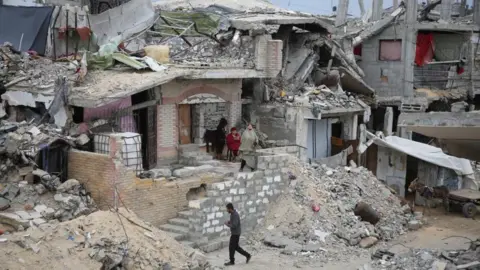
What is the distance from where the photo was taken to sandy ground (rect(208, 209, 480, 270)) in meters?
14.5

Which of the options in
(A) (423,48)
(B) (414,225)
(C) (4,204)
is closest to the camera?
(C) (4,204)

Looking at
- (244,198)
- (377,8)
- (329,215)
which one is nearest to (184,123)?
(244,198)

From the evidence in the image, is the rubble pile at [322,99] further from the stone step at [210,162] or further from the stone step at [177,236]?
the stone step at [177,236]

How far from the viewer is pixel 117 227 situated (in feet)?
43.2

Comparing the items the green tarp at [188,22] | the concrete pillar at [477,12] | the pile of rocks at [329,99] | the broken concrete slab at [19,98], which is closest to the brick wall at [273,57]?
the pile of rocks at [329,99]

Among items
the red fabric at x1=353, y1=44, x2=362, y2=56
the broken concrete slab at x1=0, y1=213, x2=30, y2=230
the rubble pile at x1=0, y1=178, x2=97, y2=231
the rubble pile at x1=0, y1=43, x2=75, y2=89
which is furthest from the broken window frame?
the broken concrete slab at x1=0, y1=213, x2=30, y2=230

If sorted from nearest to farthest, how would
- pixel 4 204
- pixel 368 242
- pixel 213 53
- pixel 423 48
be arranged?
1. pixel 4 204
2. pixel 368 242
3. pixel 213 53
4. pixel 423 48

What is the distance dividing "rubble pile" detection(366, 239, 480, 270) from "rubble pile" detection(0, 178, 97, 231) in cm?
597

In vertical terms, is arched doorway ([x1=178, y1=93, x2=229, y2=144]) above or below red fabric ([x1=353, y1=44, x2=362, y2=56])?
below

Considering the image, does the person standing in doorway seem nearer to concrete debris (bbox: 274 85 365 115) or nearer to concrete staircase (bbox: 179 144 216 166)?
concrete staircase (bbox: 179 144 216 166)

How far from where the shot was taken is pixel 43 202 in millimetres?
14148

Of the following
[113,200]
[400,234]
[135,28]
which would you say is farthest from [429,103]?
[113,200]

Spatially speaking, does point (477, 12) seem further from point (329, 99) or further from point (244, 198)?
point (244, 198)

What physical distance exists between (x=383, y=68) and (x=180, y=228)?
54.4 ft
